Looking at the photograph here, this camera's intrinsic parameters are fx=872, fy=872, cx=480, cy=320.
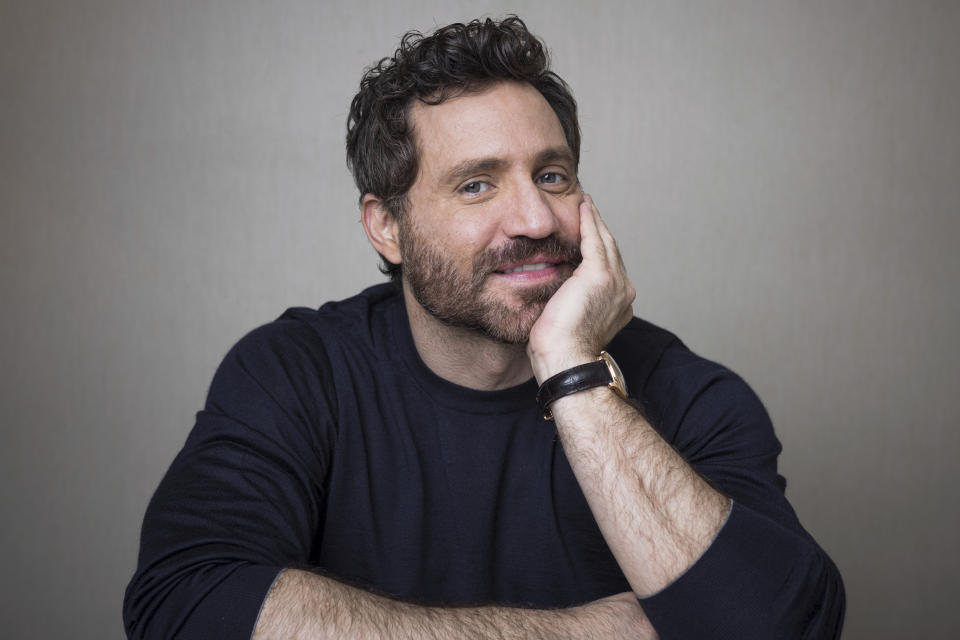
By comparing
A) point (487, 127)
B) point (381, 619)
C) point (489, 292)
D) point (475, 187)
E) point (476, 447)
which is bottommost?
point (381, 619)

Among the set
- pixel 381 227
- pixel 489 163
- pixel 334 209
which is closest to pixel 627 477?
pixel 489 163

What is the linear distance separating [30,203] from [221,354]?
2.65 ft

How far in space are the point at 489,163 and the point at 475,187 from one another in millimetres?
76

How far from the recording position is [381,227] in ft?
7.21

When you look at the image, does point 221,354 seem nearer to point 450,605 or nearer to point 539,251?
point 539,251

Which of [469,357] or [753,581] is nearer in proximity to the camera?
[753,581]

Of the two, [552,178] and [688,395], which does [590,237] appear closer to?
[552,178]

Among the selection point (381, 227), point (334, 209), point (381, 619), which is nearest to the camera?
point (381, 619)

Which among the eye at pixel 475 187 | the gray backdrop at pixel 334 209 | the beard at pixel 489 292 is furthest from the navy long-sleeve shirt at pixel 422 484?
the gray backdrop at pixel 334 209

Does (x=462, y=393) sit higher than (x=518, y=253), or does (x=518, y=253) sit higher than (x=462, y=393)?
(x=518, y=253)

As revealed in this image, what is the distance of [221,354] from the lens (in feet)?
9.82

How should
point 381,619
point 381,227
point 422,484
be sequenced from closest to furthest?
point 381,619 < point 422,484 < point 381,227

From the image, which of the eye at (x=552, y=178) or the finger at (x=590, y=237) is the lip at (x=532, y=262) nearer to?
the finger at (x=590, y=237)

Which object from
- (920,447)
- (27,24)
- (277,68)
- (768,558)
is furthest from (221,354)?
(920,447)
